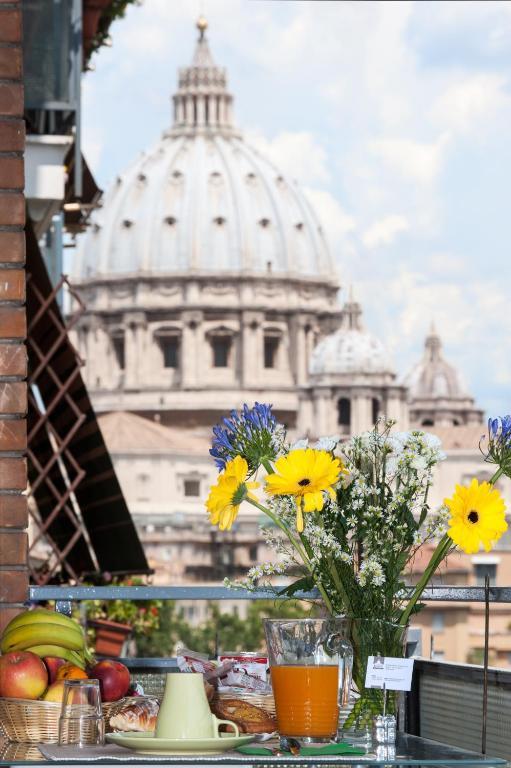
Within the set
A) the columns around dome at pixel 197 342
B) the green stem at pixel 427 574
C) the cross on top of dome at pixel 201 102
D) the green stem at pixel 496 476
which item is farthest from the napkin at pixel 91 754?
the cross on top of dome at pixel 201 102

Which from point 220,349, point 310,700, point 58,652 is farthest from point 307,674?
point 220,349

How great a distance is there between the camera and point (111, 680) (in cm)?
323

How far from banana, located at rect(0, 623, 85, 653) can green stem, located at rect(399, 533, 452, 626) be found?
58 centimetres

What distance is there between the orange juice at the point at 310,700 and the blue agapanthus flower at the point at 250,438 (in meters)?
0.41

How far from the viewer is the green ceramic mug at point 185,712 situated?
285 centimetres

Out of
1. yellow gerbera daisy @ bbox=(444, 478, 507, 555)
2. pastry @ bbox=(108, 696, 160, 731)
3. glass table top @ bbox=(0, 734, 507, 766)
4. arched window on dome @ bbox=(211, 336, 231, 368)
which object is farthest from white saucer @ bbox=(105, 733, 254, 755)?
arched window on dome @ bbox=(211, 336, 231, 368)

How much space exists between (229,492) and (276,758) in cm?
53

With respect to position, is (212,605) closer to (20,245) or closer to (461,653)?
(461,653)

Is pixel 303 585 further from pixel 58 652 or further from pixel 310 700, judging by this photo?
pixel 58 652

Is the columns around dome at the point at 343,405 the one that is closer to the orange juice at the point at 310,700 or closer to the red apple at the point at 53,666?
the red apple at the point at 53,666

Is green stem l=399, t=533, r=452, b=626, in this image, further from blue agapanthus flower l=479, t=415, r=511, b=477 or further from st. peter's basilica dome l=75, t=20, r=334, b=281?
st. peter's basilica dome l=75, t=20, r=334, b=281

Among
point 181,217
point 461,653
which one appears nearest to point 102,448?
point 461,653

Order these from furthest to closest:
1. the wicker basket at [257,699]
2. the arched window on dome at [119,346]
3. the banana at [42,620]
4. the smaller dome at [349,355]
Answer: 1. the arched window on dome at [119,346]
2. the smaller dome at [349,355]
3. the banana at [42,620]
4. the wicker basket at [257,699]

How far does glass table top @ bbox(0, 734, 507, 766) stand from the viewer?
269 centimetres
